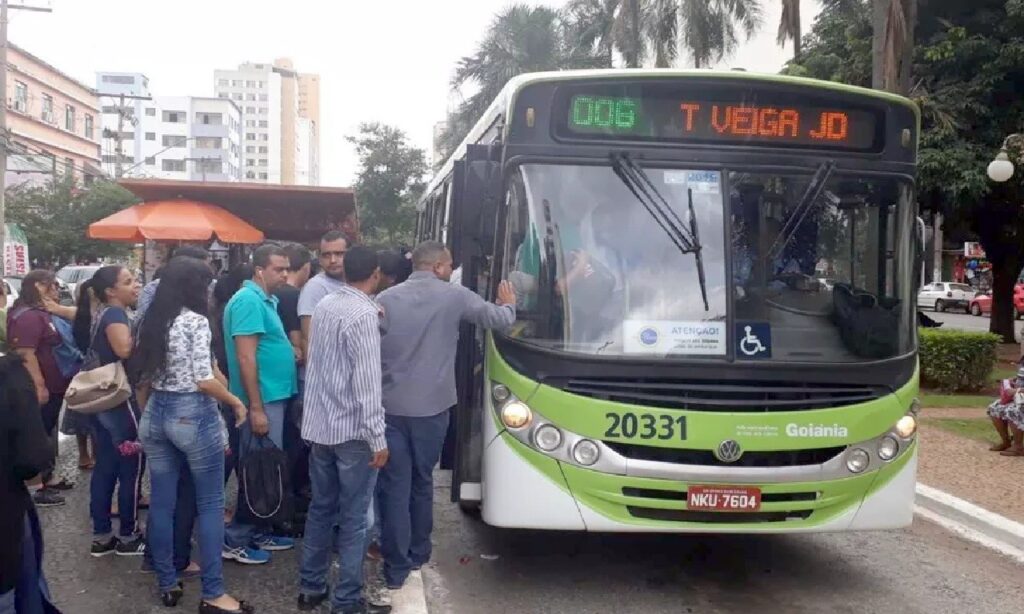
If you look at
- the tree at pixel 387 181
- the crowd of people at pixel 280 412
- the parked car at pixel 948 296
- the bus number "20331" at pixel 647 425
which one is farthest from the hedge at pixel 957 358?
the parked car at pixel 948 296

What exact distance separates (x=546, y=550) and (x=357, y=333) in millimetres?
2528

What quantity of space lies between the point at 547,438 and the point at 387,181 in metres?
34.6

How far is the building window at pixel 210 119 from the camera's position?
122 metres

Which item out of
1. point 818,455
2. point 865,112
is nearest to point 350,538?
point 818,455

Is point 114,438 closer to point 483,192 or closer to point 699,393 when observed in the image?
point 483,192

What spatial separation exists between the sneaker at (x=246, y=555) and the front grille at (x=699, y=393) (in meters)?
2.11

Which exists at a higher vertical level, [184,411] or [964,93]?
[964,93]

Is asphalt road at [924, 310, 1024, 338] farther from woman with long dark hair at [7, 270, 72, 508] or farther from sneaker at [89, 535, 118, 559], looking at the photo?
sneaker at [89, 535, 118, 559]

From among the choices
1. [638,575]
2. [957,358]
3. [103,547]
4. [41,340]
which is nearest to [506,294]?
[638,575]

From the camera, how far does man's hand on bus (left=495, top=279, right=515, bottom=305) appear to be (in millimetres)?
5391

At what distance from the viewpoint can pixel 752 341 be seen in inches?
212

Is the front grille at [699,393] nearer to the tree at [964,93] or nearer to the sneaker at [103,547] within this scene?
the sneaker at [103,547]

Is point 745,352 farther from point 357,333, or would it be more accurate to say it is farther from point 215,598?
point 215,598

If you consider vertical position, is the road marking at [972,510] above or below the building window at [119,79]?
below
